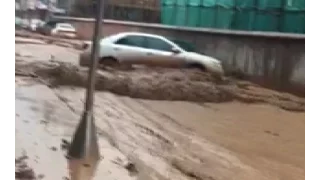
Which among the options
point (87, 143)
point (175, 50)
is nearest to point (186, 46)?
point (175, 50)

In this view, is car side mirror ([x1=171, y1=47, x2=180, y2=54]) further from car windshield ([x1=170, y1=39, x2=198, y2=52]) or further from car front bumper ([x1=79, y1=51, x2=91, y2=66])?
car front bumper ([x1=79, y1=51, x2=91, y2=66])

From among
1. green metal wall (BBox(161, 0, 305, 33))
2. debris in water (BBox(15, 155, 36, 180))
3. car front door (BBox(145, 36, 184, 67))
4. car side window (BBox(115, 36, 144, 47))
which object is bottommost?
debris in water (BBox(15, 155, 36, 180))

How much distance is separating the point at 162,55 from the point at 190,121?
0.46 feet

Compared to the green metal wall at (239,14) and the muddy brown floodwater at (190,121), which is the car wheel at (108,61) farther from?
the green metal wall at (239,14)

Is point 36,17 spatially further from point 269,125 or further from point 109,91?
point 269,125

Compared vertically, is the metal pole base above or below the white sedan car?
below

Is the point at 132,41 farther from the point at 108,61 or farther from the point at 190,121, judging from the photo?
the point at 190,121

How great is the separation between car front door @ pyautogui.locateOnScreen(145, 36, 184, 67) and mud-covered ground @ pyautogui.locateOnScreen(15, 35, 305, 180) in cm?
2

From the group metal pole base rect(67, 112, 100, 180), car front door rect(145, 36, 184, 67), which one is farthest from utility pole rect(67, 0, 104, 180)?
car front door rect(145, 36, 184, 67)

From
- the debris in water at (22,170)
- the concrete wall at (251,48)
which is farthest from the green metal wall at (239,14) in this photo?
the debris in water at (22,170)

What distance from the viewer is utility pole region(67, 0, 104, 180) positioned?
0.87 meters

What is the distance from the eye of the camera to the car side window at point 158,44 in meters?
0.89

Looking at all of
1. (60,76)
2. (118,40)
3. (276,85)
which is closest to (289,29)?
(276,85)

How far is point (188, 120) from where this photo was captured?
0.88m
